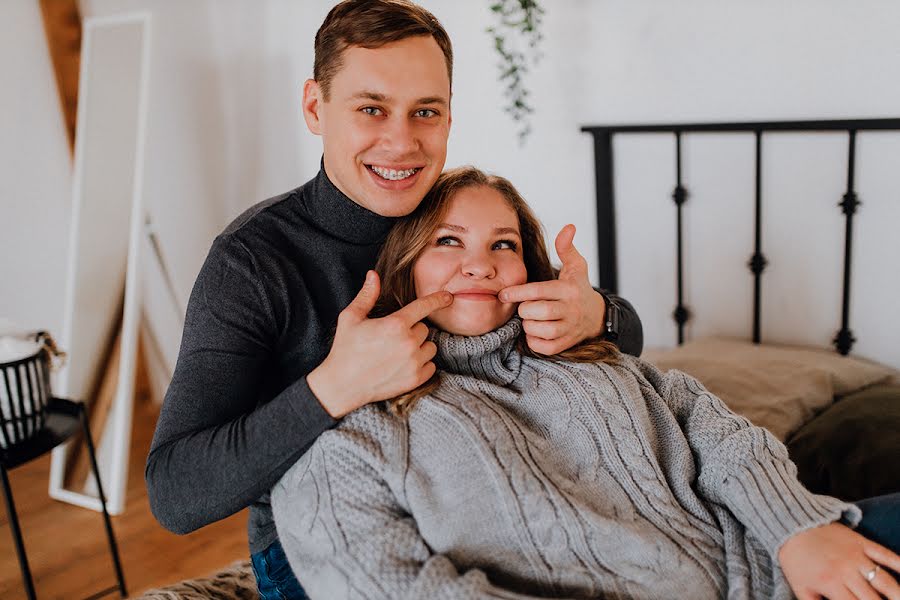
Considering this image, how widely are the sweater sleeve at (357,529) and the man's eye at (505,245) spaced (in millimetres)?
385

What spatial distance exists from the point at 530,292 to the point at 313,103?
0.52 m

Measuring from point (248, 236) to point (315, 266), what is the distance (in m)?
0.13

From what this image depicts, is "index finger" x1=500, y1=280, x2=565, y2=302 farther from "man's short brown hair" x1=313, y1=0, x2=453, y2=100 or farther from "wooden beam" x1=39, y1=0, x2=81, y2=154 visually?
"wooden beam" x1=39, y1=0, x2=81, y2=154

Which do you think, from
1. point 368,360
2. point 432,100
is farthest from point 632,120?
point 368,360

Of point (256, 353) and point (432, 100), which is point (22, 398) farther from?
point (432, 100)

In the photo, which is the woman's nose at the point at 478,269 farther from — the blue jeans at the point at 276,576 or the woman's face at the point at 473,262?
the blue jeans at the point at 276,576

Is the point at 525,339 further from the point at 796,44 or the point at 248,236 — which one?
the point at 796,44

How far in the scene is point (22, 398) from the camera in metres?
1.87

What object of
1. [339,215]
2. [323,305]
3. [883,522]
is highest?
[339,215]

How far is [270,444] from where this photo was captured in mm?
1157

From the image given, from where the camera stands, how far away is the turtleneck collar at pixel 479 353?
1335 millimetres

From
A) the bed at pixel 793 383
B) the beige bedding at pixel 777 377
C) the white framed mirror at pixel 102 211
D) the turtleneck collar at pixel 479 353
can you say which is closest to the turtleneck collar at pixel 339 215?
the turtleneck collar at pixel 479 353

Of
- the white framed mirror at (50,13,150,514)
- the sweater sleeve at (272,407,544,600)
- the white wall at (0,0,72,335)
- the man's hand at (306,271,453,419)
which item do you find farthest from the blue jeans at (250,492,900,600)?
the white wall at (0,0,72,335)

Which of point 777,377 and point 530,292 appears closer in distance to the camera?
point 530,292
